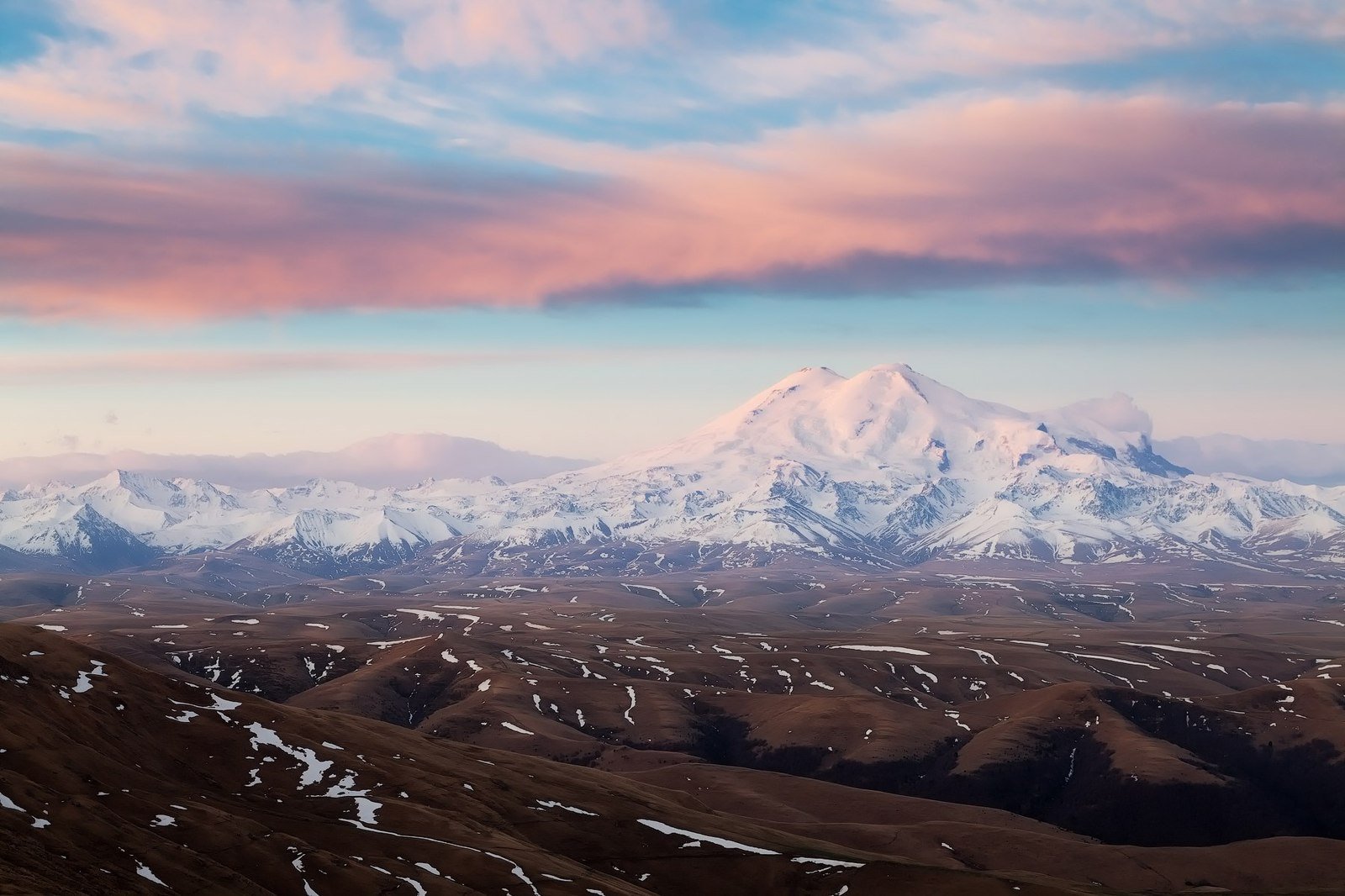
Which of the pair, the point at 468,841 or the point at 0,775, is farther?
the point at 468,841

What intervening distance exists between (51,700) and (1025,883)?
136 m

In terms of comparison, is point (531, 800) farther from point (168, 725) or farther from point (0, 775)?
point (0, 775)

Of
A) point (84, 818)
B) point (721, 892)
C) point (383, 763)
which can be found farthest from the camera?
point (383, 763)

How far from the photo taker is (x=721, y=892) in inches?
6693

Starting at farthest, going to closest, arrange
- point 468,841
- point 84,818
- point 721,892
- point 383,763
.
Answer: point 383,763 < point 721,892 < point 468,841 < point 84,818

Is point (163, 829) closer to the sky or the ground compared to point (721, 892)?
Answer: closer to the sky

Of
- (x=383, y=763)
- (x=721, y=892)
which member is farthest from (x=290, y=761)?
(x=721, y=892)

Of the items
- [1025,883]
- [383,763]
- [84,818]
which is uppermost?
[84,818]

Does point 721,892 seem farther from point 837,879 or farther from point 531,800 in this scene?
point 531,800

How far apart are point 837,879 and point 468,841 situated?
53.4 meters

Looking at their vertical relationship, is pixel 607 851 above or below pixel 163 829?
below

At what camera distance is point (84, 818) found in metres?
125

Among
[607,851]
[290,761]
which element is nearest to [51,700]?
[290,761]

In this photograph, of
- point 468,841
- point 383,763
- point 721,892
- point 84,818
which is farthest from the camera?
point 383,763
